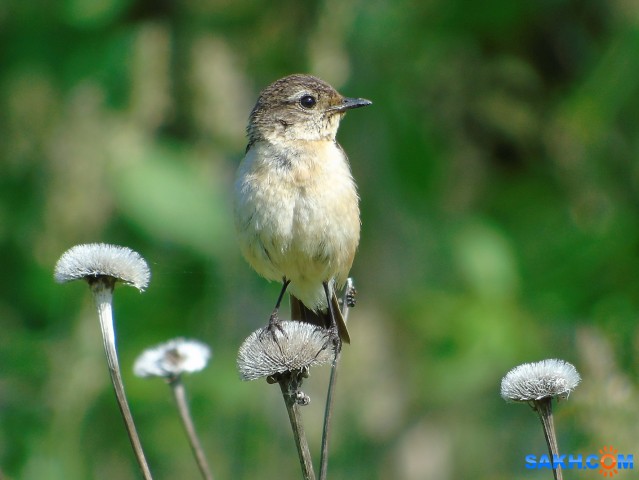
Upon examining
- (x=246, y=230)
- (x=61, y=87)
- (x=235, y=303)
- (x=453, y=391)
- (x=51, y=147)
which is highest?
(x=61, y=87)

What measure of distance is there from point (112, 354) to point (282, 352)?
1.66ft

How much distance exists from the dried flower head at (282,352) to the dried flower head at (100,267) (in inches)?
Answer: 13.2

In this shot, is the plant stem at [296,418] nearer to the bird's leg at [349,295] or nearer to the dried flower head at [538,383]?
the dried flower head at [538,383]

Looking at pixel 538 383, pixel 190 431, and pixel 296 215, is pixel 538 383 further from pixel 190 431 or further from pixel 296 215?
pixel 296 215

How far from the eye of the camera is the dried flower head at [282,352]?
2.57 m

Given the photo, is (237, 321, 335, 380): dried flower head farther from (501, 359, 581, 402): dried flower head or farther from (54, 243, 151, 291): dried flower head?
(501, 359, 581, 402): dried flower head

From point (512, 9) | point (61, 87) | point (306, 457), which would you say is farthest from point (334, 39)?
point (306, 457)

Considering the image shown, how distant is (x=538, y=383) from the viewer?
2.32 meters

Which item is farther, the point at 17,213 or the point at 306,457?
the point at 17,213

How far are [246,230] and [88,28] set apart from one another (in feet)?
9.56

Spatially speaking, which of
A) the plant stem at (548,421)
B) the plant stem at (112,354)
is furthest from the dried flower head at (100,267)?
the plant stem at (548,421)

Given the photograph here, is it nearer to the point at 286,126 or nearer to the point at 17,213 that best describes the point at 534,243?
the point at 286,126

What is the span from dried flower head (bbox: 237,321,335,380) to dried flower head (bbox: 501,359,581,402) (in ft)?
1.78

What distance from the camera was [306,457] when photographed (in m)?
2.21
